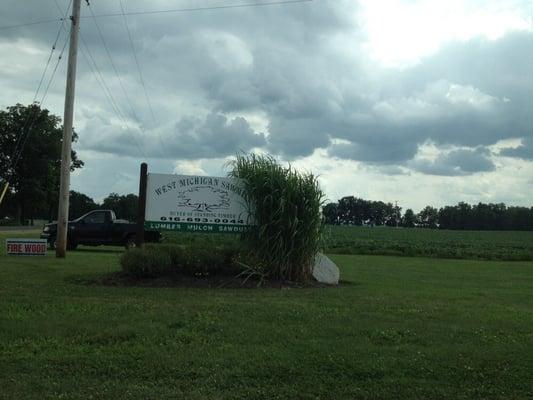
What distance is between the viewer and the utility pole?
18.7 meters

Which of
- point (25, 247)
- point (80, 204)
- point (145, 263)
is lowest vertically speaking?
point (25, 247)

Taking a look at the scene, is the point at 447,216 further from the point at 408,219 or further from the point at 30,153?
the point at 30,153

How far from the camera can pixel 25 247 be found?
57.9 ft

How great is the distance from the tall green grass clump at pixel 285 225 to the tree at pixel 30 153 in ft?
213

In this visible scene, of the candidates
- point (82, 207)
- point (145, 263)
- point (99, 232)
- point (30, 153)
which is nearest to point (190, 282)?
point (145, 263)

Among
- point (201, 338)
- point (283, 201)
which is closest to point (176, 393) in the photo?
point (201, 338)

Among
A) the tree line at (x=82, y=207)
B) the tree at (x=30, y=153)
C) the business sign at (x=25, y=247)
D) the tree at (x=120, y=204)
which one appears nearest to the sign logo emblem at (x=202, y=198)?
the business sign at (x=25, y=247)

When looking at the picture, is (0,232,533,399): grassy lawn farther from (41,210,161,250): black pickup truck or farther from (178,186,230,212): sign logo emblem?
(41,210,161,250): black pickup truck

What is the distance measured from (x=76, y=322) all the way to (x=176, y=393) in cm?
274

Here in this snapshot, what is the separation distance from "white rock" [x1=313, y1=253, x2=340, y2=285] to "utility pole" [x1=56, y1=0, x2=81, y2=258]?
29.5ft

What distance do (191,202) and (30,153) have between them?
65.0 metres

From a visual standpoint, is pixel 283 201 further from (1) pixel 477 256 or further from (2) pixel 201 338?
(1) pixel 477 256

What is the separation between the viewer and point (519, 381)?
19.6 ft

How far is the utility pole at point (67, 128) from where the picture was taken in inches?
736
